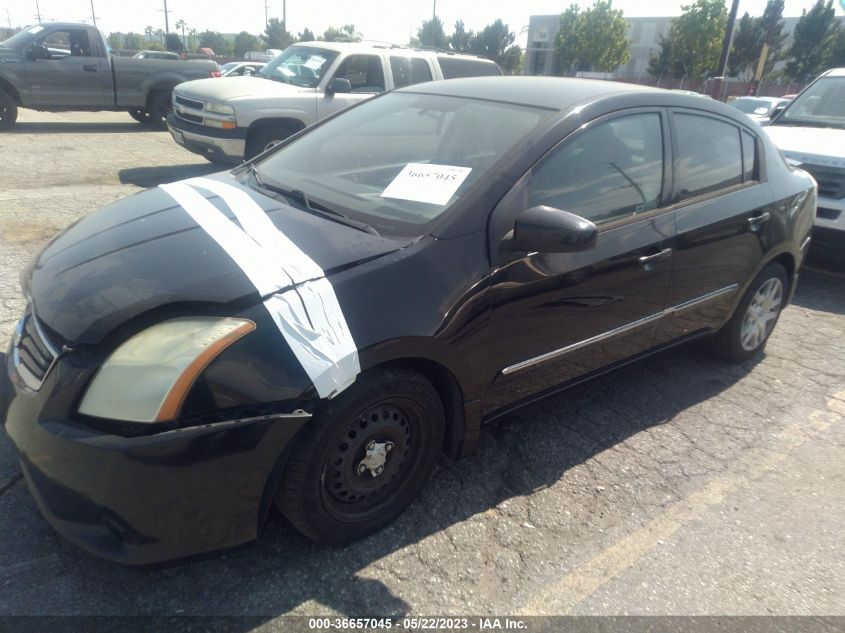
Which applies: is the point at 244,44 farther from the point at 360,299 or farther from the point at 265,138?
the point at 360,299

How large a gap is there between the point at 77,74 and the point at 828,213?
41.2ft

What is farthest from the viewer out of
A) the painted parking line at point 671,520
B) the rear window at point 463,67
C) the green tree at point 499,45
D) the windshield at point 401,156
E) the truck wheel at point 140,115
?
the green tree at point 499,45

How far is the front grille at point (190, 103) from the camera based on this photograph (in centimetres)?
863

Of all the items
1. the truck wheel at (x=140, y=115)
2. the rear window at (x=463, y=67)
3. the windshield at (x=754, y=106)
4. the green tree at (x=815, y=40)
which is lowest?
the truck wheel at (x=140, y=115)

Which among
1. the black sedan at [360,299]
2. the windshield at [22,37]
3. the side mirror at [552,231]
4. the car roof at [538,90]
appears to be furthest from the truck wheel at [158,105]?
the side mirror at [552,231]

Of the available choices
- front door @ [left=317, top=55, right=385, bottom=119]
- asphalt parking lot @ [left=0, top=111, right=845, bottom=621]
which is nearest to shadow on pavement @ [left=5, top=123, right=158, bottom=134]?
front door @ [left=317, top=55, right=385, bottom=119]

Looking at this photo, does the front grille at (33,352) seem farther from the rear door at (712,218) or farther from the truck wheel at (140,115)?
the truck wheel at (140,115)

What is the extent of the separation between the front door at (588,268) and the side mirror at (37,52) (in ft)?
40.7

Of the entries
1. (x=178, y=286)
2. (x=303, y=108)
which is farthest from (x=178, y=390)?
(x=303, y=108)

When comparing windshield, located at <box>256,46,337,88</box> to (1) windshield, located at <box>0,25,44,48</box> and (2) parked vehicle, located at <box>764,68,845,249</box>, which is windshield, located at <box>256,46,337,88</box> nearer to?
(1) windshield, located at <box>0,25,44,48</box>

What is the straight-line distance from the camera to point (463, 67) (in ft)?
31.4

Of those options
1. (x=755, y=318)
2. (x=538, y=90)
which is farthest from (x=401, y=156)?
(x=755, y=318)

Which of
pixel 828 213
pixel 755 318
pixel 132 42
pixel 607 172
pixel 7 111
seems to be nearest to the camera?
pixel 607 172

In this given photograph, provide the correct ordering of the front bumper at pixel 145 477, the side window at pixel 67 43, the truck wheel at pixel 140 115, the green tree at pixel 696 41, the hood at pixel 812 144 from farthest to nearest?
the green tree at pixel 696 41, the truck wheel at pixel 140 115, the side window at pixel 67 43, the hood at pixel 812 144, the front bumper at pixel 145 477
